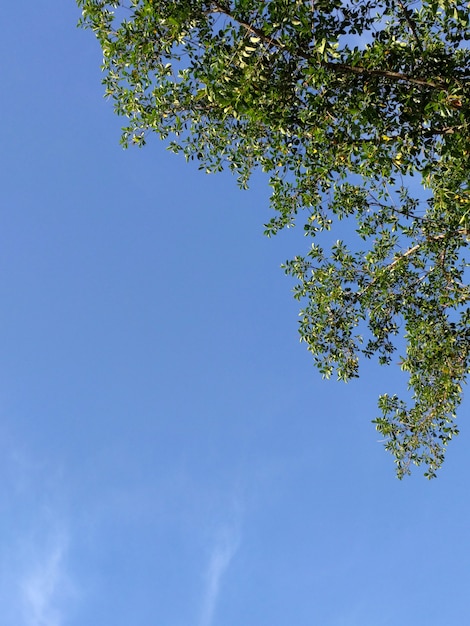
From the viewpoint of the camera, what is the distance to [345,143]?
13609 mm

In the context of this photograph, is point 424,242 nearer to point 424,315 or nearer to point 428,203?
point 428,203

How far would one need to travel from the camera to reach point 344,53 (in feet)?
40.0

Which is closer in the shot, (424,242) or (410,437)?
(424,242)

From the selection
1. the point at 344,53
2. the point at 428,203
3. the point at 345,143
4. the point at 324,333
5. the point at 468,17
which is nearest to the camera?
the point at 468,17

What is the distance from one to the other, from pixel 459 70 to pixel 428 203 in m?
5.05

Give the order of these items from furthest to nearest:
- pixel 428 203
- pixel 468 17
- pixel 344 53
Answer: pixel 428 203 → pixel 344 53 → pixel 468 17

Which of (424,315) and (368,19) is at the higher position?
(368,19)

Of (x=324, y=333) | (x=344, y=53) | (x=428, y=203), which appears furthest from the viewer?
(x=324, y=333)

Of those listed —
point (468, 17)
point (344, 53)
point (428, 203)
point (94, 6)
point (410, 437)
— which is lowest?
point (410, 437)

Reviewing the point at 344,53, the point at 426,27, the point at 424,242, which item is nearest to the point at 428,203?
the point at 424,242

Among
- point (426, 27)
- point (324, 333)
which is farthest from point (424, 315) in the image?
point (426, 27)

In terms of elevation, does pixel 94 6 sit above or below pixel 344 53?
above

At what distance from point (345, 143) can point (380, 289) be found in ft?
18.8

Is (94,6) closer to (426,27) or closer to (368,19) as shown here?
(368,19)
